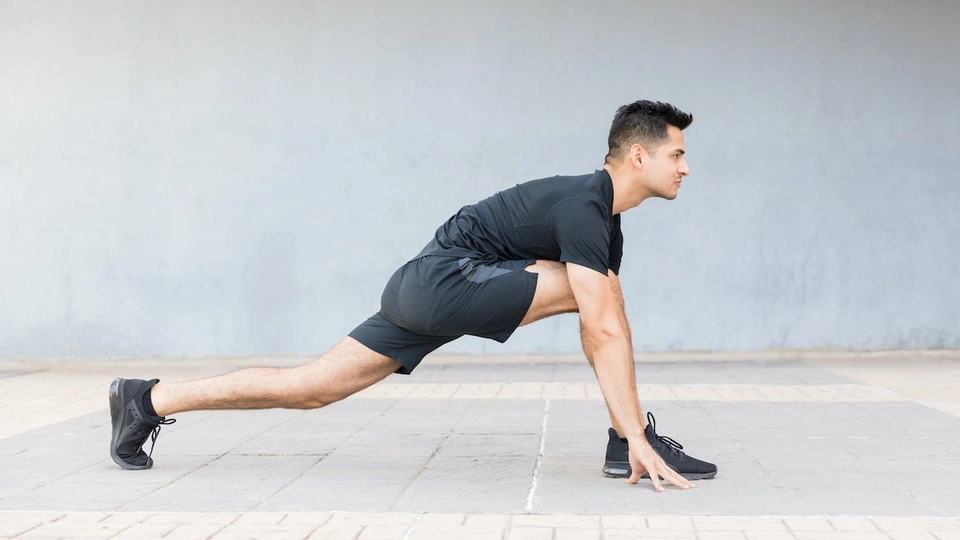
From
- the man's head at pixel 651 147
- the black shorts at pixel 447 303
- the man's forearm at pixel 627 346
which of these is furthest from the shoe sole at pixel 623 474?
the man's head at pixel 651 147

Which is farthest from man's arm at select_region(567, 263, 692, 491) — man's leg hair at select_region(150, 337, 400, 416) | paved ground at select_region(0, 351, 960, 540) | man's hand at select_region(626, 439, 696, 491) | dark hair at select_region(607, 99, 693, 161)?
man's leg hair at select_region(150, 337, 400, 416)

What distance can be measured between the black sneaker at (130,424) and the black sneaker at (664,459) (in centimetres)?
161

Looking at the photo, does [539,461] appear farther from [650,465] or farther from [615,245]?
[615,245]

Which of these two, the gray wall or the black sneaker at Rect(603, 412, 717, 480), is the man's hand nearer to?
the black sneaker at Rect(603, 412, 717, 480)

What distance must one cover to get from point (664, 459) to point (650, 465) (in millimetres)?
236

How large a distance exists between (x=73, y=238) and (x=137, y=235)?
0.49 meters

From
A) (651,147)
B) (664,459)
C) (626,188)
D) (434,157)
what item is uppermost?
(434,157)

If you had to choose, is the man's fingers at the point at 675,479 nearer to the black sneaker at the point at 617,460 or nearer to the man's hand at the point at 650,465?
the man's hand at the point at 650,465

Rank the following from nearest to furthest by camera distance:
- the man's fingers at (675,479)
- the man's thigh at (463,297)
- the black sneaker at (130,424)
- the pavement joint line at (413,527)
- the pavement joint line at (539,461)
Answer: the pavement joint line at (413,527) → the pavement joint line at (539,461) → the man's fingers at (675,479) → the man's thigh at (463,297) → the black sneaker at (130,424)

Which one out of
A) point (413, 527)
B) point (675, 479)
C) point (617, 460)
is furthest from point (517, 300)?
point (413, 527)

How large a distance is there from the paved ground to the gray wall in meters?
1.27

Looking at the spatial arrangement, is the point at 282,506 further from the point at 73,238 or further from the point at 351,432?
the point at 73,238

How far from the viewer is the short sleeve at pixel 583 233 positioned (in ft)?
12.4

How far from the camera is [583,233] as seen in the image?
12.4ft
